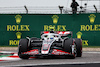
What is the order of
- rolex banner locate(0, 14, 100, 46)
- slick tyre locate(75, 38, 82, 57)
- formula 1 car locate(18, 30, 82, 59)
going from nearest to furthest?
formula 1 car locate(18, 30, 82, 59) < slick tyre locate(75, 38, 82, 57) < rolex banner locate(0, 14, 100, 46)

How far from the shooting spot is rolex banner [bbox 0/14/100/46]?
22.4 m

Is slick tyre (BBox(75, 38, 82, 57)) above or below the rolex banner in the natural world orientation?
below

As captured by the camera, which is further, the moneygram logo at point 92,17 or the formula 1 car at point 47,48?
the moneygram logo at point 92,17

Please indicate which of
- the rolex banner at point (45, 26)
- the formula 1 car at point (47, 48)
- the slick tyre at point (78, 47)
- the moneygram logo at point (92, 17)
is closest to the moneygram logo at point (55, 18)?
the rolex banner at point (45, 26)

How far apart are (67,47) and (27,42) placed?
5.29ft

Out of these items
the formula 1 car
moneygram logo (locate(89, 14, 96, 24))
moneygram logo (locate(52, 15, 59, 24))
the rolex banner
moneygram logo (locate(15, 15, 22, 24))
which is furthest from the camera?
moneygram logo (locate(15, 15, 22, 24))

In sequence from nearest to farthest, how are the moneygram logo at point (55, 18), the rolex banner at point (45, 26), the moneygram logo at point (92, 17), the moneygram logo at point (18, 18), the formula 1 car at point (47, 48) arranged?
the formula 1 car at point (47, 48), the rolex banner at point (45, 26), the moneygram logo at point (92, 17), the moneygram logo at point (55, 18), the moneygram logo at point (18, 18)

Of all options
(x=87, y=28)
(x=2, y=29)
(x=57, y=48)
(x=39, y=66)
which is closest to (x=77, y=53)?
(x=57, y=48)

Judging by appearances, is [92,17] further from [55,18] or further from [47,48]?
[47,48]

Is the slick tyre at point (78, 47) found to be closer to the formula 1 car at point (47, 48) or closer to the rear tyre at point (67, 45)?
the formula 1 car at point (47, 48)

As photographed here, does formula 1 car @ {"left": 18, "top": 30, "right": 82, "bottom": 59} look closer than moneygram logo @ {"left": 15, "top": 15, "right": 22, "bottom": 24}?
Yes

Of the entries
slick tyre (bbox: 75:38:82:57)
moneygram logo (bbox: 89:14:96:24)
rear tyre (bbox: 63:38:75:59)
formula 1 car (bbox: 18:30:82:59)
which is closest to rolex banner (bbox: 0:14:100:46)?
moneygram logo (bbox: 89:14:96:24)

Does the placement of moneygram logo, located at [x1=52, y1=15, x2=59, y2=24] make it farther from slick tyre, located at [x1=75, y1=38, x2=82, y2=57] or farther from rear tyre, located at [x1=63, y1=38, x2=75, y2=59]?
rear tyre, located at [x1=63, y1=38, x2=75, y2=59]

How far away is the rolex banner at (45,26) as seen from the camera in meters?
22.4
